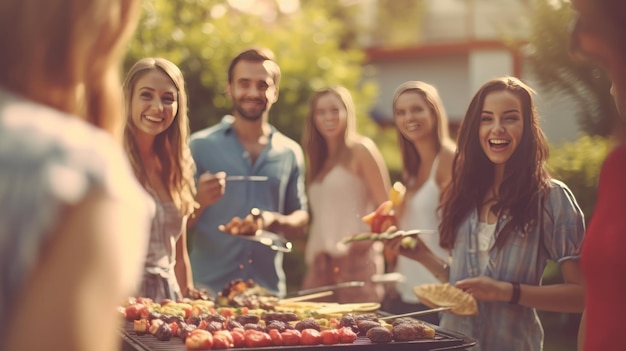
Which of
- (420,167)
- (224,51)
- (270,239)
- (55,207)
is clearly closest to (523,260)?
(270,239)

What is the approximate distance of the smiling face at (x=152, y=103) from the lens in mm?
5105

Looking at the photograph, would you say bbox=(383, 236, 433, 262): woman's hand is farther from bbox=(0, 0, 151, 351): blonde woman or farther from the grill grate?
bbox=(0, 0, 151, 351): blonde woman

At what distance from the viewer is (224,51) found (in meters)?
10.4

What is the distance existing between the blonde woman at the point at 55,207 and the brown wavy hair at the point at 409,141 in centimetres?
436

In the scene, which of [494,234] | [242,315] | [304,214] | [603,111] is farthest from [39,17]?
[603,111]

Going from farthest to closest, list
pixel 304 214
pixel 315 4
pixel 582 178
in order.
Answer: pixel 315 4, pixel 582 178, pixel 304 214

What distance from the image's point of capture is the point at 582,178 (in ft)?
31.6

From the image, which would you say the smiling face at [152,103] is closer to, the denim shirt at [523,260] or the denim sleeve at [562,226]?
the denim shirt at [523,260]

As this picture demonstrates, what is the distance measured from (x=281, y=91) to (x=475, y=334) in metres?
6.26

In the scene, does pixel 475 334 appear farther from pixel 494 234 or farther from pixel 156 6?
pixel 156 6

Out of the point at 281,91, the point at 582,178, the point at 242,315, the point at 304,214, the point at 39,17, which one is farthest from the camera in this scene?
the point at 281,91

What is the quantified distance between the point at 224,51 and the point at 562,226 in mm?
6512

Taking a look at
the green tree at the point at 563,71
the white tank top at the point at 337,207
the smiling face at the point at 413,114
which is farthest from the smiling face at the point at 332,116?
the green tree at the point at 563,71

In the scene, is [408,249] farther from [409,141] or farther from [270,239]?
[409,141]
